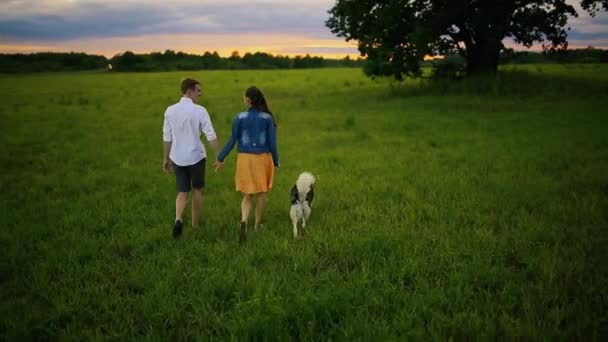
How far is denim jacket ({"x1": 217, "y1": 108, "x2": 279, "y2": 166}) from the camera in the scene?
565cm

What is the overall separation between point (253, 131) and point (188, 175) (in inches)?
47.9

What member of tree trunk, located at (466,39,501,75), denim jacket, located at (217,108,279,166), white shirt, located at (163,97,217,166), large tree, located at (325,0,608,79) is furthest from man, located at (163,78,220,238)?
tree trunk, located at (466,39,501,75)

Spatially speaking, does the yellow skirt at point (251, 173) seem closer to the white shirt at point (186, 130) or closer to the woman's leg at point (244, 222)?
the woman's leg at point (244, 222)

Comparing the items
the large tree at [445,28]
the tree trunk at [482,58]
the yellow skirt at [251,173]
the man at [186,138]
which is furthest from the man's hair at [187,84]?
the tree trunk at [482,58]

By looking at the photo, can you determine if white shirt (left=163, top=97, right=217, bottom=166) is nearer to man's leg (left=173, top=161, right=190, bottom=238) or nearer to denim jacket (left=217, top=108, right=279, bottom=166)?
man's leg (left=173, top=161, right=190, bottom=238)

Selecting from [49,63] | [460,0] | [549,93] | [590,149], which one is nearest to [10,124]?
[590,149]

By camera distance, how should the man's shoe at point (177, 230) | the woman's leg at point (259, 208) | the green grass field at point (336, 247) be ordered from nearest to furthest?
the green grass field at point (336, 247) → the man's shoe at point (177, 230) → the woman's leg at point (259, 208)

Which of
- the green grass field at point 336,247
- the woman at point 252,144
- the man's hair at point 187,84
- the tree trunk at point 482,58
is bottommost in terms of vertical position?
the green grass field at point 336,247

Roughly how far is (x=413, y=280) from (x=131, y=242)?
12.5 feet

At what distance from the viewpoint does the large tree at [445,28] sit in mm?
21094

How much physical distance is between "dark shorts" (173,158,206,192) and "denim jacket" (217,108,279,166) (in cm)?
42

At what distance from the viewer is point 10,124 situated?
1736cm

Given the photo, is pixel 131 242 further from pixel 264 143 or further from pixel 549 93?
pixel 549 93

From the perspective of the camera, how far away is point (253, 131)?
5.67 m
